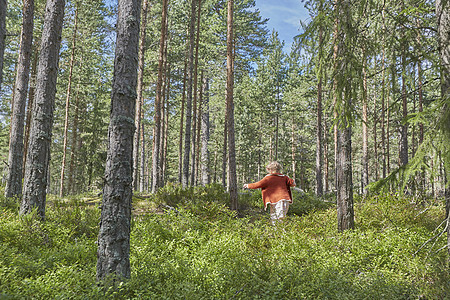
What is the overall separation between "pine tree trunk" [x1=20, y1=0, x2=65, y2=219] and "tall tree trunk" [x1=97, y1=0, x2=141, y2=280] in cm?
371

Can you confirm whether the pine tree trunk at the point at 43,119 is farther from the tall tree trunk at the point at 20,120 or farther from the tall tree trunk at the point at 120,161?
the tall tree trunk at the point at 120,161

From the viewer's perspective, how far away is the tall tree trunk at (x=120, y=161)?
3.60 meters

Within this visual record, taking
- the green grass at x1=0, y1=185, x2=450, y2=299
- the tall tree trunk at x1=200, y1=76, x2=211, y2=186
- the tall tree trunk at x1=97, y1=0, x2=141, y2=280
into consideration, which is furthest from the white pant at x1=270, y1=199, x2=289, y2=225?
the tall tree trunk at x1=200, y1=76, x2=211, y2=186

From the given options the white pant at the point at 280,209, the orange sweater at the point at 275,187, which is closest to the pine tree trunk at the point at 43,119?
the orange sweater at the point at 275,187

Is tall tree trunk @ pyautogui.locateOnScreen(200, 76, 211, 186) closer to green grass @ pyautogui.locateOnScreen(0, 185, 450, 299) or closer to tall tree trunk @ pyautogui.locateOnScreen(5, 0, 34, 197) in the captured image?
tall tree trunk @ pyautogui.locateOnScreen(5, 0, 34, 197)

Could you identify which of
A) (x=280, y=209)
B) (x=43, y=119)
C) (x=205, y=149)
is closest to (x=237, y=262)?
(x=280, y=209)

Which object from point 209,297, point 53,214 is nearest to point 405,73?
point 209,297

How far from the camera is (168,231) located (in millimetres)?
6379

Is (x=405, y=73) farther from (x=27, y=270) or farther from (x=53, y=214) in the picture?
(x=53, y=214)

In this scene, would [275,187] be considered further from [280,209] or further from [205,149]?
[205,149]

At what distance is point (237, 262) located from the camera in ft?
14.7

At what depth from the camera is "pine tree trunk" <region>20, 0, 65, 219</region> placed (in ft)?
20.8

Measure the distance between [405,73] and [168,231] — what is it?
19.3ft

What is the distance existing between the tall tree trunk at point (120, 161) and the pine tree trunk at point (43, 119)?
371 centimetres
